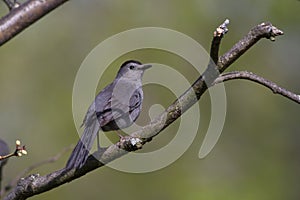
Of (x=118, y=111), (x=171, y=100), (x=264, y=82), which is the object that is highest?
(x=171, y=100)

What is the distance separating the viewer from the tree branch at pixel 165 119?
7.81 ft

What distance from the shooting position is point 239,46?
2.38 m

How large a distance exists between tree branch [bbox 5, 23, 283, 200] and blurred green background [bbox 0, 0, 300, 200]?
17.8ft

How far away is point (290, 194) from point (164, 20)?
3188mm

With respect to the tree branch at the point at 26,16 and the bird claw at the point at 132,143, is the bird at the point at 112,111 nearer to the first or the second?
the bird claw at the point at 132,143

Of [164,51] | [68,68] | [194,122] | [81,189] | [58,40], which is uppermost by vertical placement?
[58,40]

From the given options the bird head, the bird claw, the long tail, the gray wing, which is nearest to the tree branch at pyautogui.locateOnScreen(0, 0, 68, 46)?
the bird claw

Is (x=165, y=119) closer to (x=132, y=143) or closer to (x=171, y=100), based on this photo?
(x=132, y=143)

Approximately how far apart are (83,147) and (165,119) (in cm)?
77

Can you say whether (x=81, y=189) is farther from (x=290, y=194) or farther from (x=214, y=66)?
(x=214, y=66)

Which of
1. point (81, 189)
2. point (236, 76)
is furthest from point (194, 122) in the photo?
point (81, 189)

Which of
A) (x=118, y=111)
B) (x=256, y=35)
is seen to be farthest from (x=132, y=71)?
(x=256, y=35)

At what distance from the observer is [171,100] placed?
8.70 m

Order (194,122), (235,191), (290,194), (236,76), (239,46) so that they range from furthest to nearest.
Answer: (290,194) → (235,191) → (194,122) → (236,76) → (239,46)
